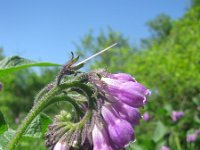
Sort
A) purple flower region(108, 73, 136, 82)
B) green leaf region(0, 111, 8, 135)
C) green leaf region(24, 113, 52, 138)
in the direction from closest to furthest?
purple flower region(108, 73, 136, 82), green leaf region(0, 111, 8, 135), green leaf region(24, 113, 52, 138)

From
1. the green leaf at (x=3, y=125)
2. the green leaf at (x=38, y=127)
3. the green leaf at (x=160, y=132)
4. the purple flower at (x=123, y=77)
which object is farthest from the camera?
the green leaf at (x=160, y=132)

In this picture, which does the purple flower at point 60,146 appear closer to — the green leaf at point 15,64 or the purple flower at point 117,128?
the purple flower at point 117,128

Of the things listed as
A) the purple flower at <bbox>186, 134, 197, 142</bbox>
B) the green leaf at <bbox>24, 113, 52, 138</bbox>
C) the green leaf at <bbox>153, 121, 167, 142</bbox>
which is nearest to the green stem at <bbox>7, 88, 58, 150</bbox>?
the green leaf at <bbox>24, 113, 52, 138</bbox>

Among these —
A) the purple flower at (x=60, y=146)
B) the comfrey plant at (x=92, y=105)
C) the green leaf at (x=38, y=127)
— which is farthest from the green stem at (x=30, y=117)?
the green leaf at (x=38, y=127)

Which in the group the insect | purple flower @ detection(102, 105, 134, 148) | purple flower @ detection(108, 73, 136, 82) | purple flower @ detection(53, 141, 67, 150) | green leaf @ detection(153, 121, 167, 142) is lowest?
purple flower @ detection(102, 105, 134, 148)

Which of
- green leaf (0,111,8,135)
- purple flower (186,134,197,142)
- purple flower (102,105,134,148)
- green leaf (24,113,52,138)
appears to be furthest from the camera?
purple flower (186,134,197,142)

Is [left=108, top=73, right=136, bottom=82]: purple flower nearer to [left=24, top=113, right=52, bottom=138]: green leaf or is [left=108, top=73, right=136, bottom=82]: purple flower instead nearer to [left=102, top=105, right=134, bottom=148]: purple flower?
[left=102, top=105, right=134, bottom=148]: purple flower

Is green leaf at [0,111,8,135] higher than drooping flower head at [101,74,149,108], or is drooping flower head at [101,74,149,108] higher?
green leaf at [0,111,8,135]
